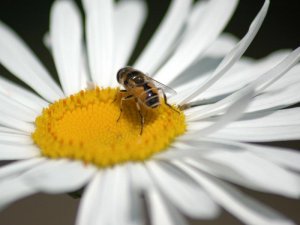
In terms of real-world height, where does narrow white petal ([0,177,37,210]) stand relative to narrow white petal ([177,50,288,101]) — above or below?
above

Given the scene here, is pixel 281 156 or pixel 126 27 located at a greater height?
pixel 126 27

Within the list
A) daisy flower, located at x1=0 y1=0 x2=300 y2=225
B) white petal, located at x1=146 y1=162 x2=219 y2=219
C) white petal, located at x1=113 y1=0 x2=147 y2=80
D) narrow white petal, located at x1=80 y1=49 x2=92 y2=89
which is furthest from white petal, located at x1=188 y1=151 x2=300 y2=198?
white petal, located at x1=113 y1=0 x2=147 y2=80

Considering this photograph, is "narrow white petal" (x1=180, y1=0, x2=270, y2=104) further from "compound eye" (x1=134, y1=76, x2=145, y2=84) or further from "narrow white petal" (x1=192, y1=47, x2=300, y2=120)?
"compound eye" (x1=134, y1=76, x2=145, y2=84)

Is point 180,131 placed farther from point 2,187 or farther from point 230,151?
point 2,187

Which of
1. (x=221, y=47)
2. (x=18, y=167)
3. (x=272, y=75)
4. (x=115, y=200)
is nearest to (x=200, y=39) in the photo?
(x=221, y=47)

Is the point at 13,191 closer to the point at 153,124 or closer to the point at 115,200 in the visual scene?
the point at 115,200

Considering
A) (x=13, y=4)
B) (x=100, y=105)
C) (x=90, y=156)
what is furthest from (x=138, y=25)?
(x=13, y=4)
